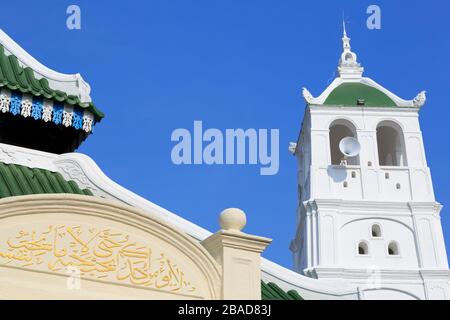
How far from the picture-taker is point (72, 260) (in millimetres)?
8836

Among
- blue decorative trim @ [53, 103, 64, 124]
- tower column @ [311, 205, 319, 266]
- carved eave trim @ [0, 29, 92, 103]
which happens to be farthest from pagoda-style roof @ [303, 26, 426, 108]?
blue decorative trim @ [53, 103, 64, 124]

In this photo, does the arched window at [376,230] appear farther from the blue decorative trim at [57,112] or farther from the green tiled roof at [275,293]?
the blue decorative trim at [57,112]

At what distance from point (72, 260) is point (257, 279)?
255cm

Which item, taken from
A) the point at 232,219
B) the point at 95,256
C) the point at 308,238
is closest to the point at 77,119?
the point at 232,219

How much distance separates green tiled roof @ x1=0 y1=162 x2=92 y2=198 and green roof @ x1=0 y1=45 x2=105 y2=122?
1.61 m

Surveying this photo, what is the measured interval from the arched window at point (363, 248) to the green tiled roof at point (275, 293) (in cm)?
2242

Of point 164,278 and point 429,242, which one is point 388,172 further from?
point 164,278

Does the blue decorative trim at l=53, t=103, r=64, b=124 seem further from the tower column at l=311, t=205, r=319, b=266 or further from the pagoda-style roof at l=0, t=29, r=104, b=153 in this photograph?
the tower column at l=311, t=205, r=319, b=266

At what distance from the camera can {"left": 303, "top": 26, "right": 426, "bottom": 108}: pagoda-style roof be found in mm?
37094

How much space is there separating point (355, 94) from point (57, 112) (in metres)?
26.5

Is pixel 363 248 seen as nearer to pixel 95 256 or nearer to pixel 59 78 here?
pixel 59 78

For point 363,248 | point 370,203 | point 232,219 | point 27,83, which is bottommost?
point 232,219

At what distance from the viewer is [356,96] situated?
1485 inches

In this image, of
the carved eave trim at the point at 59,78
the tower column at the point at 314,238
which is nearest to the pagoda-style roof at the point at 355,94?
the tower column at the point at 314,238
